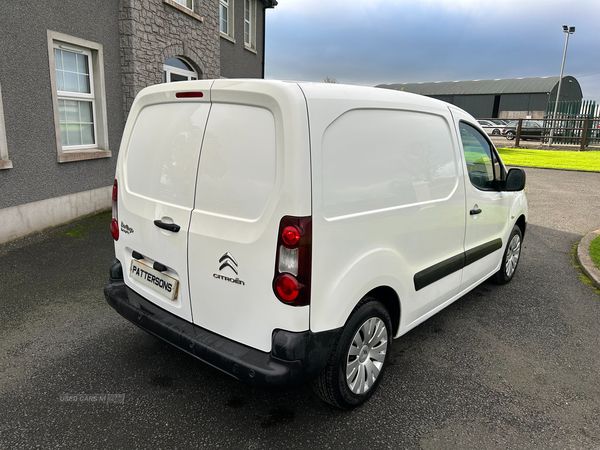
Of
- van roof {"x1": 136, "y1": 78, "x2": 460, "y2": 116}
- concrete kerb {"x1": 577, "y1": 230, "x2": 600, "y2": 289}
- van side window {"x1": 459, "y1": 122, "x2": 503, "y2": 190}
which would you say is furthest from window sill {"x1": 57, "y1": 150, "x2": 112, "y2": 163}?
concrete kerb {"x1": 577, "y1": 230, "x2": 600, "y2": 289}

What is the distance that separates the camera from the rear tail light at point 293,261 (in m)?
2.16

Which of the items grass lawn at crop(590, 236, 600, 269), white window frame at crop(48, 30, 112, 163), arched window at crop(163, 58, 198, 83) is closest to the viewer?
grass lawn at crop(590, 236, 600, 269)

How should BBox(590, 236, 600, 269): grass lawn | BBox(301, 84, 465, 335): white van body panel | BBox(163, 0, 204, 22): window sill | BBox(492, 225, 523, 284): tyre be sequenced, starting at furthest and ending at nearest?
1. BBox(163, 0, 204, 22): window sill
2. BBox(590, 236, 600, 269): grass lawn
3. BBox(492, 225, 523, 284): tyre
4. BBox(301, 84, 465, 335): white van body panel

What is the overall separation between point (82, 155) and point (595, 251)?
316 inches

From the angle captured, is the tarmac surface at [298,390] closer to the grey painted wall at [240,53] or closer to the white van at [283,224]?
the white van at [283,224]

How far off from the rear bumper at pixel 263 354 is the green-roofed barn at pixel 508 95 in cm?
4815

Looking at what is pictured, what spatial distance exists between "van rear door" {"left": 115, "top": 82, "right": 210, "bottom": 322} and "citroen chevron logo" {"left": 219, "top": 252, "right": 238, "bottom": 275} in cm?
31

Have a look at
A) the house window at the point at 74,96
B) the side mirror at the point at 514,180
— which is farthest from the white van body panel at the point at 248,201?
the house window at the point at 74,96

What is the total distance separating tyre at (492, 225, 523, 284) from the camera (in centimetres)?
480

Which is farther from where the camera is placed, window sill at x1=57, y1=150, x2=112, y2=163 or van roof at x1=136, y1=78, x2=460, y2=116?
window sill at x1=57, y1=150, x2=112, y2=163

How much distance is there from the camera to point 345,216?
7.79 ft

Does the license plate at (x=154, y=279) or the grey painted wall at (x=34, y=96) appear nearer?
the license plate at (x=154, y=279)

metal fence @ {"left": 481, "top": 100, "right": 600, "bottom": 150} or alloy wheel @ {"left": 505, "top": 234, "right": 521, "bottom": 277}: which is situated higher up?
metal fence @ {"left": 481, "top": 100, "right": 600, "bottom": 150}

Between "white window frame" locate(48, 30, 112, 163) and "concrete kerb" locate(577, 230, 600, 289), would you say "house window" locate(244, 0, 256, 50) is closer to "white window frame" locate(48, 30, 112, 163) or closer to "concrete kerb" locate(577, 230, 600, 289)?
"white window frame" locate(48, 30, 112, 163)
